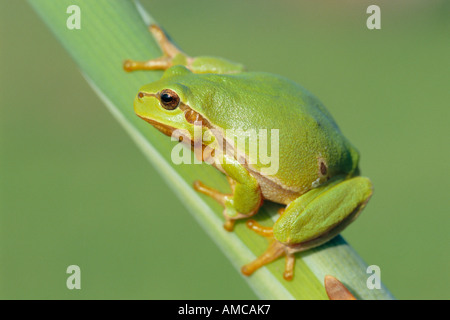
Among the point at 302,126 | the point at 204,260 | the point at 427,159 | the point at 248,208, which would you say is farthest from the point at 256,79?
the point at 427,159

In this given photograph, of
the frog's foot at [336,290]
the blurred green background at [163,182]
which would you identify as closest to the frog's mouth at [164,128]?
the frog's foot at [336,290]

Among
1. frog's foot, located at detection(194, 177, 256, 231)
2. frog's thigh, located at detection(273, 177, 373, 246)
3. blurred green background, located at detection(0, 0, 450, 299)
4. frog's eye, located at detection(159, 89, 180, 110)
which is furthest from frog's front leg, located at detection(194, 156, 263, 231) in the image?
blurred green background, located at detection(0, 0, 450, 299)

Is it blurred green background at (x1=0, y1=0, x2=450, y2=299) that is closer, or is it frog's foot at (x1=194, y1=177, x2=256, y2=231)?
frog's foot at (x1=194, y1=177, x2=256, y2=231)

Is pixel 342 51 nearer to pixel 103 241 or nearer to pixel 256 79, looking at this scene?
pixel 103 241

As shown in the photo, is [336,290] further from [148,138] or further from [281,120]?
[148,138]

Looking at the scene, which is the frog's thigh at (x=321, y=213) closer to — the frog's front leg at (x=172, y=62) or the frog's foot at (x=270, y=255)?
the frog's foot at (x=270, y=255)

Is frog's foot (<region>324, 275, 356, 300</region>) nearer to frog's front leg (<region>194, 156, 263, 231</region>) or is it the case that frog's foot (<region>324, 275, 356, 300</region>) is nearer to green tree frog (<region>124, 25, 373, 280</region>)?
green tree frog (<region>124, 25, 373, 280</region>)
